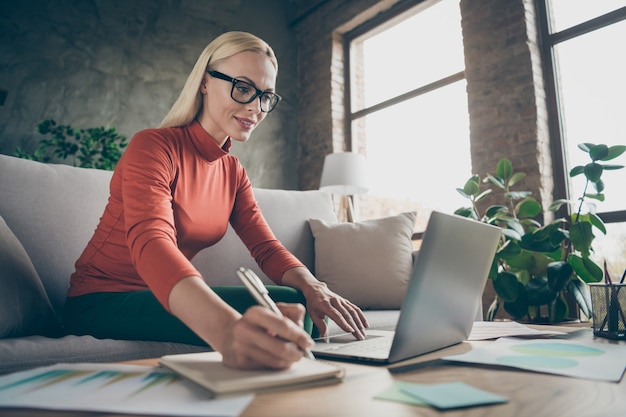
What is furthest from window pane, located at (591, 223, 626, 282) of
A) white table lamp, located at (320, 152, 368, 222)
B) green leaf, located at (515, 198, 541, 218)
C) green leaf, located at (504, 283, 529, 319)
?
white table lamp, located at (320, 152, 368, 222)

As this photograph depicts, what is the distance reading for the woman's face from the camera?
47.7 inches

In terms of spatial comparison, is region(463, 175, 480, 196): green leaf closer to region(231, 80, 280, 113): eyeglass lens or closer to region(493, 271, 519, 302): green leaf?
region(493, 271, 519, 302): green leaf

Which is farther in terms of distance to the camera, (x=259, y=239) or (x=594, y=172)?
(x=594, y=172)

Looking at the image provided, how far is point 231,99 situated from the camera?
48.0 inches

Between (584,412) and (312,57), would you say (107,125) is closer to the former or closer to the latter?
(312,57)

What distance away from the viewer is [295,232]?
83.4 inches

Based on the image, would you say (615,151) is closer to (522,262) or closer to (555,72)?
(522,262)

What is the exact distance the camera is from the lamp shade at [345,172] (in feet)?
11.9

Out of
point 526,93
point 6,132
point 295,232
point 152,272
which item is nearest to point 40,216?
point 152,272

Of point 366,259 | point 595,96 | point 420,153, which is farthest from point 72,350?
point 420,153

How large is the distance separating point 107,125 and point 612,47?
154 inches

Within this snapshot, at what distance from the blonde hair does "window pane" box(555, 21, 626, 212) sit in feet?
8.35

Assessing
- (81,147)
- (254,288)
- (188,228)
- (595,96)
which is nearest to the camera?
(254,288)

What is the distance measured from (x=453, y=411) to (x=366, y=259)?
1.61 metres
